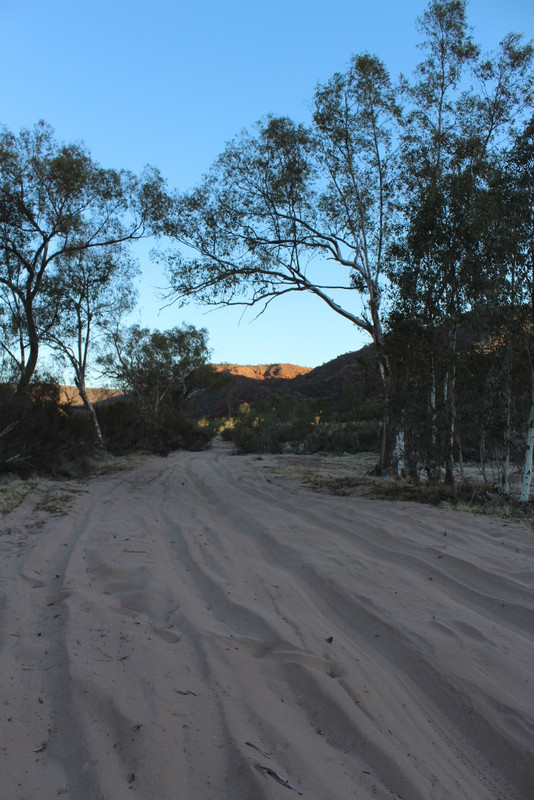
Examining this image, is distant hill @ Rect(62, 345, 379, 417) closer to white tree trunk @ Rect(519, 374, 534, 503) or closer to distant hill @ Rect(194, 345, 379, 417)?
distant hill @ Rect(194, 345, 379, 417)

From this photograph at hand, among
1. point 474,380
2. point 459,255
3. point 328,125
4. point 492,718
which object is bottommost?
point 492,718

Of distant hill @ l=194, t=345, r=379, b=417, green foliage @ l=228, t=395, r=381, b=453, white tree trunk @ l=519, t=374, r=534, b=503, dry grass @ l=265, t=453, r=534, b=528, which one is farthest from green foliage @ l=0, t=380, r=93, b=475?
distant hill @ l=194, t=345, r=379, b=417

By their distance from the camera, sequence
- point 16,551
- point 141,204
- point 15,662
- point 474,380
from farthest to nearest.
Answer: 1. point 141,204
2. point 474,380
3. point 16,551
4. point 15,662

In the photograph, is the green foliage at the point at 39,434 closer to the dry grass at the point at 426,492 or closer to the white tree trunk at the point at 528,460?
the dry grass at the point at 426,492

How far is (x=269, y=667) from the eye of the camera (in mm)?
2570

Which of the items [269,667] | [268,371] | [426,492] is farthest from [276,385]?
[269,667]

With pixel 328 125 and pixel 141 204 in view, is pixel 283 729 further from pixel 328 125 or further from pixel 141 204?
pixel 141 204

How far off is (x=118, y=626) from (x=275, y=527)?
2.90 metres

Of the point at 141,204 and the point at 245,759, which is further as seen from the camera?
the point at 141,204

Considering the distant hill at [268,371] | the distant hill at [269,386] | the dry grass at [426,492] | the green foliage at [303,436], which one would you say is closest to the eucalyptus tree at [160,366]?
the distant hill at [269,386]

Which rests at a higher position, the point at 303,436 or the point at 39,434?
the point at 39,434

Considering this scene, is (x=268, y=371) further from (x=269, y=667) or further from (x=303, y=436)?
(x=269, y=667)

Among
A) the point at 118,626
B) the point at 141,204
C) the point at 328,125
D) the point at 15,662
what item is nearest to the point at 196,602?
the point at 118,626

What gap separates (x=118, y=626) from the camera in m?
2.95
